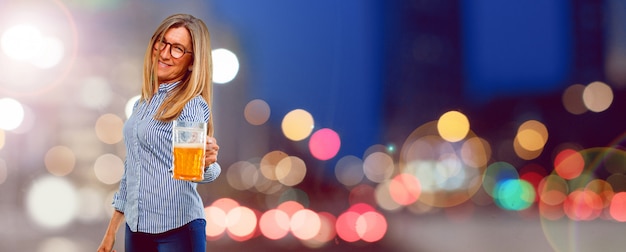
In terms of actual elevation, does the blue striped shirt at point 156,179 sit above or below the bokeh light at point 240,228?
above

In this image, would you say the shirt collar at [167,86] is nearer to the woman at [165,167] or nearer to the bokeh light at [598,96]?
the woman at [165,167]

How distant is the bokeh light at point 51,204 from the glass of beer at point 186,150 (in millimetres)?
8897

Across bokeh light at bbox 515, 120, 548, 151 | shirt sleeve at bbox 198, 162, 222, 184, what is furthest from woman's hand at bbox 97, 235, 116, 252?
bokeh light at bbox 515, 120, 548, 151

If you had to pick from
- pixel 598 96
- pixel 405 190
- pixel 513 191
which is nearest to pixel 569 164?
pixel 513 191

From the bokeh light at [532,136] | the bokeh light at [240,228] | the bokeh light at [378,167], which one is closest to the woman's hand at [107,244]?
the bokeh light at [240,228]

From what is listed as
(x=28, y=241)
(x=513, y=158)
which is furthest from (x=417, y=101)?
(x=28, y=241)

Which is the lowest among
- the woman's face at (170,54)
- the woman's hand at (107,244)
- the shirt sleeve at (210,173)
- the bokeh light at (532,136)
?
the woman's hand at (107,244)

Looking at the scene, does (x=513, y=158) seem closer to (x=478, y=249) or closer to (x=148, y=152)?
(x=478, y=249)

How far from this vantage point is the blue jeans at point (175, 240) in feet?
6.56

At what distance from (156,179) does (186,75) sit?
322 millimetres

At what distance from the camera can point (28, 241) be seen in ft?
31.7

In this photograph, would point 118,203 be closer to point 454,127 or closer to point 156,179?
point 156,179

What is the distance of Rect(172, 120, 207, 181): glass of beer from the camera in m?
1.90

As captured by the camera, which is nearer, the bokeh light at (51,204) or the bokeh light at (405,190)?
the bokeh light at (51,204)
